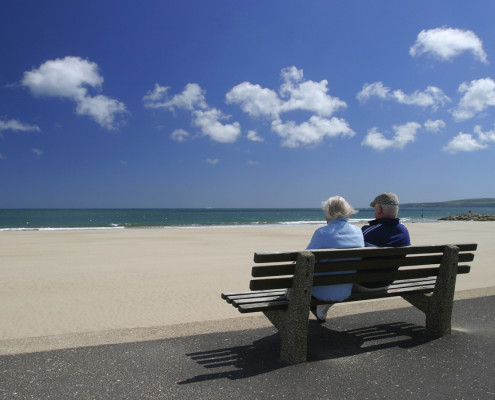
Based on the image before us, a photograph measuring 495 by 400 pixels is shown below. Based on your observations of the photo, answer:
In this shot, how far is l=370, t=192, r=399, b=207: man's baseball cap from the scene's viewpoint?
443 cm

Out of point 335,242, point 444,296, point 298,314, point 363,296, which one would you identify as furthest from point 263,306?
point 444,296

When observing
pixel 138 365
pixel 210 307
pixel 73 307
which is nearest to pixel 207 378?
pixel 138 365

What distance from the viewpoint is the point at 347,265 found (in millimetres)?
3803

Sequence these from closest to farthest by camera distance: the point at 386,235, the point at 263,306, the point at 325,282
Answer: the point at 263,306, the point at 325,282, the point at 386,235

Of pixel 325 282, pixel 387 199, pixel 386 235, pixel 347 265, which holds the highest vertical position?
pixel 387 199

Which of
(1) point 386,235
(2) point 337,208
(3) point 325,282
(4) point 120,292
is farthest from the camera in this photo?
(4) point 120,292

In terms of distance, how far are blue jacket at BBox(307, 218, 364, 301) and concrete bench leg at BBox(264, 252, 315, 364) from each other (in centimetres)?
35

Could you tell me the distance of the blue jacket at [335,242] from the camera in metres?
3.92

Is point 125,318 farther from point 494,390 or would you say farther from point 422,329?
point 494,390

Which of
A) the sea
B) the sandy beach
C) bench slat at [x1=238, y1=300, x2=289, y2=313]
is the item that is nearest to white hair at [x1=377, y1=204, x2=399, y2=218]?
bench slat at [x1=238, y1=300, x2=289, y2=313]

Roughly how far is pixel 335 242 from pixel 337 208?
0.34 metres

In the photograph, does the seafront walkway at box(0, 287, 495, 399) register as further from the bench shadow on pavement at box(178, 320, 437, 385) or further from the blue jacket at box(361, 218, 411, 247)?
the blue jacket at box(361, 218, 411, 247)

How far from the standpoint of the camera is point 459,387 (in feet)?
10.5

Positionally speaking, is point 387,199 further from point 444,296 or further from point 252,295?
point 252,295
